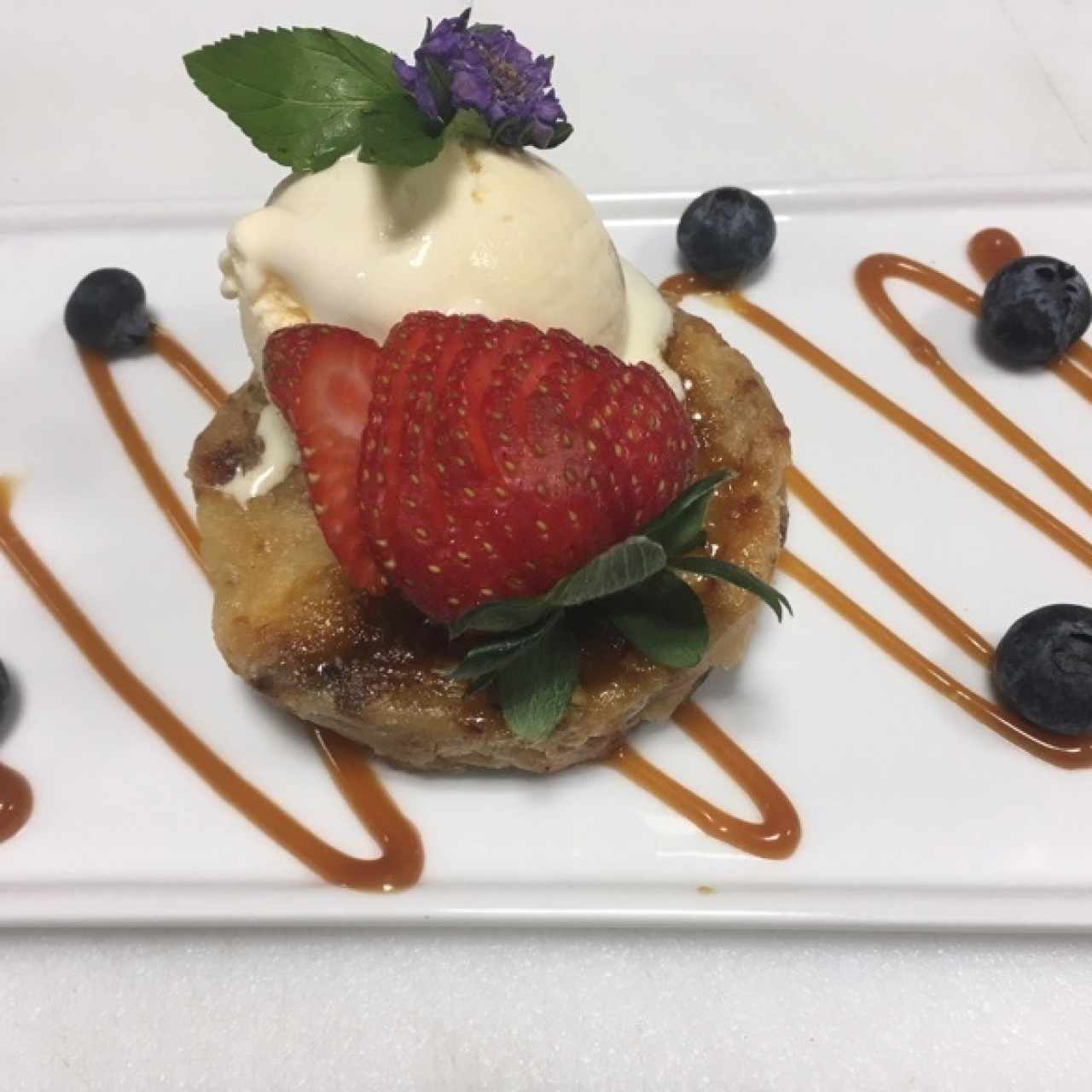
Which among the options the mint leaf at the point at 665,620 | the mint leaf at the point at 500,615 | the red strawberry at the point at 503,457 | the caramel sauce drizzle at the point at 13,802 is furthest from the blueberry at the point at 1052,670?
the caramel sauce drizzle at the point at 13,802

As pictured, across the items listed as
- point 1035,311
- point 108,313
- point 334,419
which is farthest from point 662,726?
point 108,313

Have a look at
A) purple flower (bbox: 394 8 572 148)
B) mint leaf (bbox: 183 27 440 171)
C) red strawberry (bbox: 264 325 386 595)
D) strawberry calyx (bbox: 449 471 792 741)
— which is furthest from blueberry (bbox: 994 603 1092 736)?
mint leaf (bbox: 183 27 440 171)

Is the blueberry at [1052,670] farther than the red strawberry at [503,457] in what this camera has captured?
Yes

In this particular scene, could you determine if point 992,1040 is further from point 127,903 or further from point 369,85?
point 369,85

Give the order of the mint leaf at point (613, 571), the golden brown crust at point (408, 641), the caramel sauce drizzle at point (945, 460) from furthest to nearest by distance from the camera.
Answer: the caramel sauce drizzle at point (945, 460), the golden brown crust at point (408, 641), the mint leaf at point (613, 571)

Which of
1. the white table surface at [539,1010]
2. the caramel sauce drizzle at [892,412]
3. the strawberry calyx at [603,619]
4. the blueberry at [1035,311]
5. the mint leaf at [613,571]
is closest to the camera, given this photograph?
the mint leaf at [613,571]

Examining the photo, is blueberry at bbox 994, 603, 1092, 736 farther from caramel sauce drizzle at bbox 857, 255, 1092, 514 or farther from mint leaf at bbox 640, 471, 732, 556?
mint leaf at bbox 640, 471, 732, 556

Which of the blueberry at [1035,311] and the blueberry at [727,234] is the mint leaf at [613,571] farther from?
the blueberry at [1035,311]
